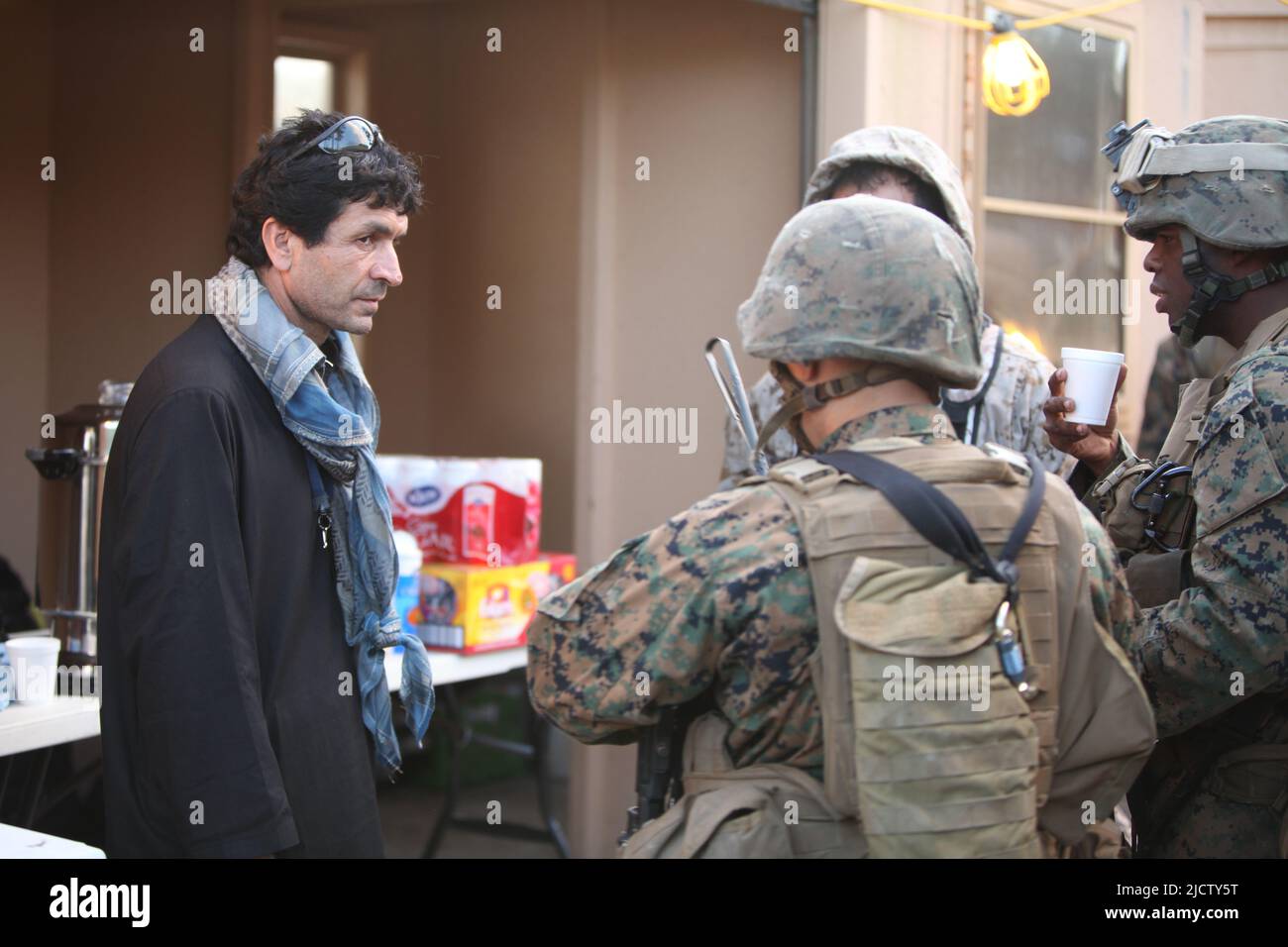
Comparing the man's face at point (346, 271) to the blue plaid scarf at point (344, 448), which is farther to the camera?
the man's face at point (346, 271)

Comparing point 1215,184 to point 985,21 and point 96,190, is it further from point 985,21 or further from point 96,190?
point 96,190

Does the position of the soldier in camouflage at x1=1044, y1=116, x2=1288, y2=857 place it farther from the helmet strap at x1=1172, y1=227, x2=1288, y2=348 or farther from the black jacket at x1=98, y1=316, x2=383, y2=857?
the black jacket at x1=98, y1=316, x2=383, y2=857

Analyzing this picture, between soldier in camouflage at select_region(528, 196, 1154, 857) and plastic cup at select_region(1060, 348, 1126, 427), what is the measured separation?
68cm

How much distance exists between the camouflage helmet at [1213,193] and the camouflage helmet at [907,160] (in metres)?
0.54

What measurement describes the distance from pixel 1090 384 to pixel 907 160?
2.71 feet

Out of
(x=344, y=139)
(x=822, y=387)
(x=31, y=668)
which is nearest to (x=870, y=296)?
(x=822, y=387)

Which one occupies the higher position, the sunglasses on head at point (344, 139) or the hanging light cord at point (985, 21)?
the hanging light cord at point (985, 21)

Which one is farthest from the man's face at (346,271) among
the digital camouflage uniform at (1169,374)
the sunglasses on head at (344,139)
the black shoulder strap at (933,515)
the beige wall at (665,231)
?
the digital camouflage uniform at (1169,374)

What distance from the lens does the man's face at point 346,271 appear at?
8.07 feet

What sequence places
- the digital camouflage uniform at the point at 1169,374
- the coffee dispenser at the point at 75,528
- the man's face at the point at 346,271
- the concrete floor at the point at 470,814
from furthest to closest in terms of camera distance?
the digital camouflage uniform at the point at 1169,374 < the concrete floor at the point at 470,814 < the coffee dispenser at the point at 75,528 < the man's face at the point at 346,271

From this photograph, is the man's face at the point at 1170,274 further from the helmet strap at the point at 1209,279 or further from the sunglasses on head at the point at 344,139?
the sunglasses on head at the point at 344,139

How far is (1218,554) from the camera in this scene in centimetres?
216
